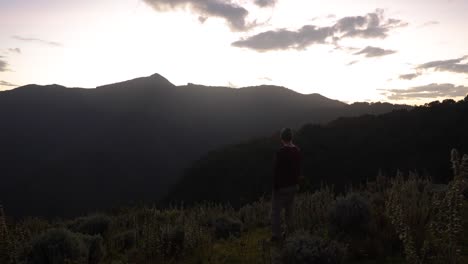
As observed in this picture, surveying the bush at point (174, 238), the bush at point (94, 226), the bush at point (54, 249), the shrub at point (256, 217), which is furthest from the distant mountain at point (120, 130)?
the bush at point (54, 249)

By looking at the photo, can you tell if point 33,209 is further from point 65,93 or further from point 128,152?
point 65,93

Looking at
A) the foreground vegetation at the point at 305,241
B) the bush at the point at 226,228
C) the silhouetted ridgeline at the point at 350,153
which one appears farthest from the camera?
the silhouetted ridgeline at the point at 350,153

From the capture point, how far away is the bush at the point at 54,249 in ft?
21.3

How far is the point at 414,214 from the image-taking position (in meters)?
7.00

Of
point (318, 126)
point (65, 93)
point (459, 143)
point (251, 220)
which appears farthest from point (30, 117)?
point (251, 220)

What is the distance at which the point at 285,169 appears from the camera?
26.8 ft

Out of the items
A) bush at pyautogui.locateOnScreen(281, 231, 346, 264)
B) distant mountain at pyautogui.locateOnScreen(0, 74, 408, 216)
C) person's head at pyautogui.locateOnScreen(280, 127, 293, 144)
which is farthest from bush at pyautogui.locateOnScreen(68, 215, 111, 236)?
distant mountain at pyautogui.locateOnScreen(0, 74, 408, 216)

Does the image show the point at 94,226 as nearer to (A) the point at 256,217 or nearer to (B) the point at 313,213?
(A) the point at 256,217

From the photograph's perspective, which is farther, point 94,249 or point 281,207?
point 281,207

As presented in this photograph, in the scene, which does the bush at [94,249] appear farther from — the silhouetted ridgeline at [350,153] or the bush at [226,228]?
the silhouetted ridgeline at [350,153]

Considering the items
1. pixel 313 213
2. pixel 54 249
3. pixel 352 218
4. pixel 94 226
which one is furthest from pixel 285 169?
pixel 94 226

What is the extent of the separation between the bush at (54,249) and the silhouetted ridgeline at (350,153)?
111ft

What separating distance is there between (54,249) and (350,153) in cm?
5084

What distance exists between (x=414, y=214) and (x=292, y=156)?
2333mm
